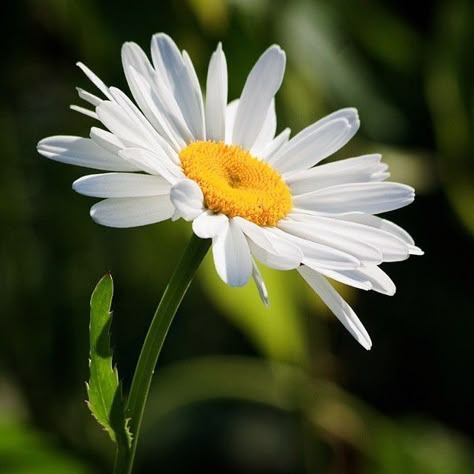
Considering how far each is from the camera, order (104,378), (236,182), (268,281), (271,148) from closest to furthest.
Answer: (104,378)
(236,182)
(271,148)
(268,281)

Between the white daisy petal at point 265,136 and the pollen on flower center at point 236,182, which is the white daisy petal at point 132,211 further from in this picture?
the white daisy petal at point 265,136

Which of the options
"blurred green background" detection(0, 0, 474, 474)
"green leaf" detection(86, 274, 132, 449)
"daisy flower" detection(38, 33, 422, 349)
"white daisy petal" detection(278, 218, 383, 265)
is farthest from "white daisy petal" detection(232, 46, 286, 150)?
"blurred green background" detection(0, 0, 474, 474)

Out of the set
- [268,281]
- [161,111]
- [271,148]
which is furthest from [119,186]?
[268,281]

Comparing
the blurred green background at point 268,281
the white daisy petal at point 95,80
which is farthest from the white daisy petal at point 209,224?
the blurred green background at point 268,281

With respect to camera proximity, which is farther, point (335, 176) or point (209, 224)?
point (335, 176)

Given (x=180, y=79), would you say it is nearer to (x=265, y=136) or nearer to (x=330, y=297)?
(x=265, y=136)

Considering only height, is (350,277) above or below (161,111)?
below

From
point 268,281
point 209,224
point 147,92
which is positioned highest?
point 147,92
